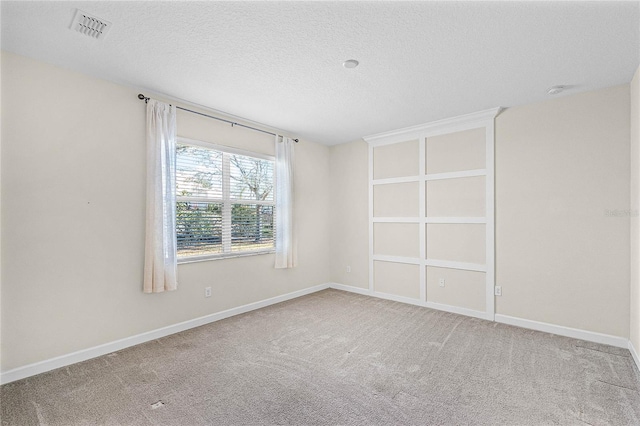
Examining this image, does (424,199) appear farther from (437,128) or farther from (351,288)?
(351,288)

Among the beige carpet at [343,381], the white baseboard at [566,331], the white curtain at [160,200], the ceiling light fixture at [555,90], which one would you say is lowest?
the beige carpet at [343,381]

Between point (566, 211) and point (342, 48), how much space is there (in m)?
2.95

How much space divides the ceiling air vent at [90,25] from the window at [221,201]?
4.48ft

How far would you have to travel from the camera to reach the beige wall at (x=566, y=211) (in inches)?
115

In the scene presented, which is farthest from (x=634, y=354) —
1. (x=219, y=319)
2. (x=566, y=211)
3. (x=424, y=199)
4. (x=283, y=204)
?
(x=219, y=319)

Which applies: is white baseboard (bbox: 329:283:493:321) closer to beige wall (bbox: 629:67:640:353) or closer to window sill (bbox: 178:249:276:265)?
beige wall (bbox: 629:67:640:353)

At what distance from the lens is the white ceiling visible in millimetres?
1842

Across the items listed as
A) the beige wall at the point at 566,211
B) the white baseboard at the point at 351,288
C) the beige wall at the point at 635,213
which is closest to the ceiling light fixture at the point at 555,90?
the beige wall at the point at 566,211

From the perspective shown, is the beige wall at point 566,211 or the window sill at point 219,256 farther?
the window sill at point 219,256

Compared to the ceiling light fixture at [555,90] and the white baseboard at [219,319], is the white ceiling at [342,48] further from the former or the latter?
the white baseboard at [219,319]

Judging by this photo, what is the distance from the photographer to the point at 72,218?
261cm

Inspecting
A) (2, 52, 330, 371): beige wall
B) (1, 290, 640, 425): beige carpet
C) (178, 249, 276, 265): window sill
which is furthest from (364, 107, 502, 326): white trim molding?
(2, 52, 330, 371): beige wall

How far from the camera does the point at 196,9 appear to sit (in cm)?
182

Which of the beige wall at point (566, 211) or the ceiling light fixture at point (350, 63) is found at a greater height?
the ceiling light fixture at point (350, 63)
